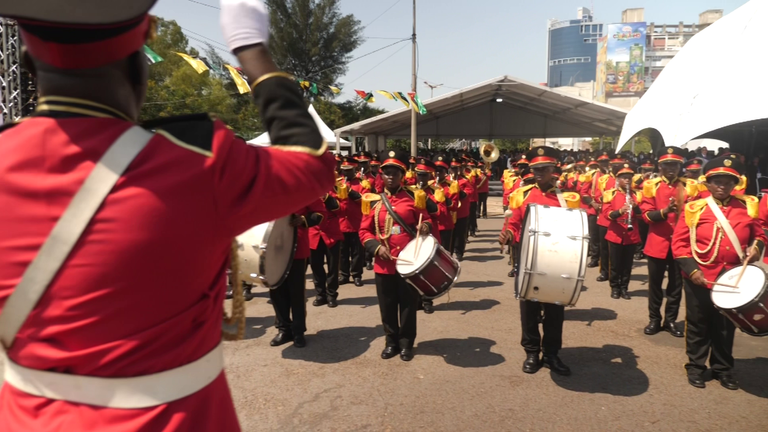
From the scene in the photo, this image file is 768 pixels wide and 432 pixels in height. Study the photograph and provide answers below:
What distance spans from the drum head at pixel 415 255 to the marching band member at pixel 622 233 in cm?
377

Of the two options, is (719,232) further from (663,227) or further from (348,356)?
(348,356)

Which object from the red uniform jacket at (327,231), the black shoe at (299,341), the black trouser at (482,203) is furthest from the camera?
the black trouser at (482,203)

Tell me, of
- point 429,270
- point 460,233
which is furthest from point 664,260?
point 460,233

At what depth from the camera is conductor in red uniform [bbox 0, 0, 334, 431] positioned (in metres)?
1.21

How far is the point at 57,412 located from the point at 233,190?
656 mm

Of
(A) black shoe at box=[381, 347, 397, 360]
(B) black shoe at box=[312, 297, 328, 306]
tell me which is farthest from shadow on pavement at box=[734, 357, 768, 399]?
(B) black shoe at box=[312, 297, 328, 306]

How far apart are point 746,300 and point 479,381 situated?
234 centimetres

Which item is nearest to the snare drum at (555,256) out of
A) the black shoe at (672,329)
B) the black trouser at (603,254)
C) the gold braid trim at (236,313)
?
the black shoe at (672,329)

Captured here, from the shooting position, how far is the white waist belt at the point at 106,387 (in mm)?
1275

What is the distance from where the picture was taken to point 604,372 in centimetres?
538

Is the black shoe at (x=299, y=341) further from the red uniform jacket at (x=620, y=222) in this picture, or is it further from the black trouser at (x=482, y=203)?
the black trouser at (x=482, y=203)

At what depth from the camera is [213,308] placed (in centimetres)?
148

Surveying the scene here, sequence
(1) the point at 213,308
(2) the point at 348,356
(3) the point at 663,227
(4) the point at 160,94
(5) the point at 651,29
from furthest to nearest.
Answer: (5) the point at 651,29, (4) the point at 160,94, (3) the point at 663,227, (2) the point at 348,356, (1) the point at 213,308

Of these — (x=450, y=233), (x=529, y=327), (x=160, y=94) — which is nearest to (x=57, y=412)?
(x=529, y=327)
